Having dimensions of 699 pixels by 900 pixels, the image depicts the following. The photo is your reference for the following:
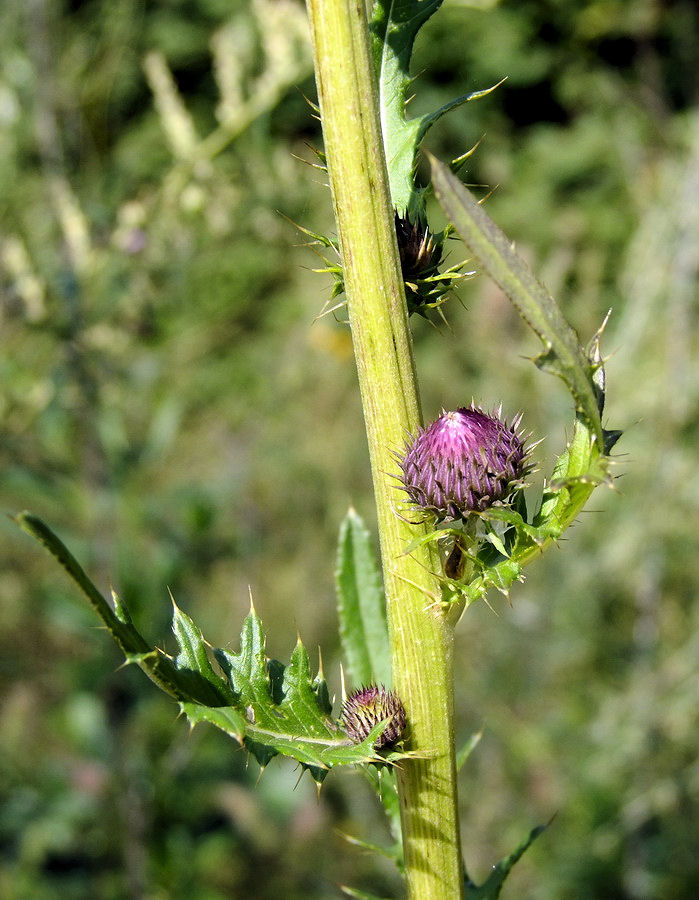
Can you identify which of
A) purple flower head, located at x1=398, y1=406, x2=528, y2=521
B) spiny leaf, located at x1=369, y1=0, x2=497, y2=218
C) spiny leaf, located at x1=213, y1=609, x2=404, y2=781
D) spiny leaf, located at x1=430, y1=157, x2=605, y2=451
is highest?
spiny leaf, located at x1=369, y1=0, x2=497, y2=218

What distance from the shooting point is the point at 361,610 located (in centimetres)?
131

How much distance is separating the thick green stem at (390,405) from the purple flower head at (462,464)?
27 millimetres

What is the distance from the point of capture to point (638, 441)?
3943mm

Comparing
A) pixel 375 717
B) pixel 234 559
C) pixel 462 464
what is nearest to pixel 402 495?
pixel 462 464

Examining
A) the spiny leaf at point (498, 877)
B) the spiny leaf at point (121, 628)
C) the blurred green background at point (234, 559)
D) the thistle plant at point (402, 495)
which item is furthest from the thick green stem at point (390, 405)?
the blurred green background at point (234, 559)

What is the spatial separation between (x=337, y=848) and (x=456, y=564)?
9.99ft

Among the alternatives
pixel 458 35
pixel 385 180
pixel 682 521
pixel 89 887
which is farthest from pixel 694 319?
pixel 458 35

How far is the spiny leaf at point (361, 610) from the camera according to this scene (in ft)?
4.20

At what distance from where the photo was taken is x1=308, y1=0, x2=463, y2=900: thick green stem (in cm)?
87

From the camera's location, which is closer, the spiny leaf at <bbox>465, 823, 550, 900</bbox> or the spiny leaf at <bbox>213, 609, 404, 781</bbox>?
the spiny leaf at <bbox>213, 609, 404, 781</bbox>

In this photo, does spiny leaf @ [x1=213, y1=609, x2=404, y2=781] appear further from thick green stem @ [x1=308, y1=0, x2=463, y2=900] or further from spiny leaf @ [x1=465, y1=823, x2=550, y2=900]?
spiny leaf @ [x1=465, y1=823, x2=550, y2=900]

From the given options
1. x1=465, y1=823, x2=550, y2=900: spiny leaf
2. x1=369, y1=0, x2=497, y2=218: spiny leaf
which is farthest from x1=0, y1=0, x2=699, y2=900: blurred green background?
x1=369, y1=0, x2=497, y2=218: spiny leaf

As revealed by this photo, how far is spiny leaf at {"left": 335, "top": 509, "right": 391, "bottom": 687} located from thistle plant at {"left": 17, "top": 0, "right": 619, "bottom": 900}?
8.8 inches

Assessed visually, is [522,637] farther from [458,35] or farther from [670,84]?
[458,35]
